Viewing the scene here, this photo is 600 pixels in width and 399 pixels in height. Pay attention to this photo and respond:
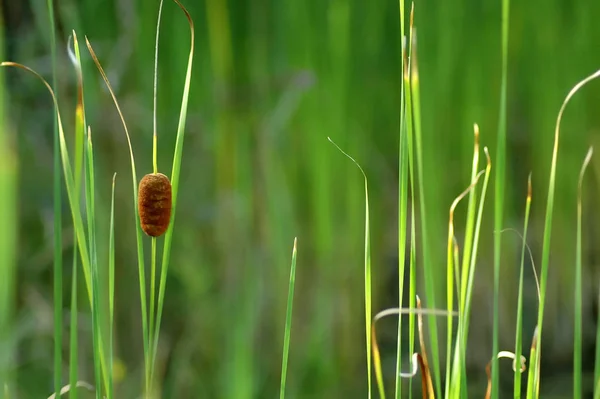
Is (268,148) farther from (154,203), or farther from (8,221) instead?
(154,203)

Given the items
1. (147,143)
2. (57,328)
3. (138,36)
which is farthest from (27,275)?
(57,328)

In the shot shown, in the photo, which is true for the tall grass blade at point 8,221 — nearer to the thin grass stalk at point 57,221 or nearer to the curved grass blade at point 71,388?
the curved grass blade at point 71,388

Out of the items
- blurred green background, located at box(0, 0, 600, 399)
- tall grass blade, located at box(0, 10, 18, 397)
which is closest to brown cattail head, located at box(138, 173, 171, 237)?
tall grass blade, located at box(0, 10, 18, 397)

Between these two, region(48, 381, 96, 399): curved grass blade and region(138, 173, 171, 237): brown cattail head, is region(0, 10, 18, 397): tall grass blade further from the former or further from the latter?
region(138, 173, 171, 237): brown cattail head

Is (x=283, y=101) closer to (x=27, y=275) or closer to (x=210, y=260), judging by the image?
(x=210, y=260)

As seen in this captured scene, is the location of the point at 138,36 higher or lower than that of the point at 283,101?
higher

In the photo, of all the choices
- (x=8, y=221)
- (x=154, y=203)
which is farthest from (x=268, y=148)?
(x=154, y=203)

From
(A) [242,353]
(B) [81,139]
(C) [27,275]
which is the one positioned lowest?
(A) [242,353]
